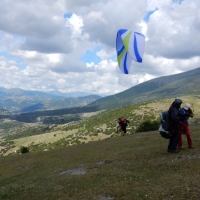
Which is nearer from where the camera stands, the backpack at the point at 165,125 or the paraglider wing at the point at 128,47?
the backpack at the point at 165,125

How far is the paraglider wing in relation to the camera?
2222 cm

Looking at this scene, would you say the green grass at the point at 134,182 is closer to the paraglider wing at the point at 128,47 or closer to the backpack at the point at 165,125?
the backpack at the point at 165,125

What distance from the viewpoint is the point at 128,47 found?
2236 centimetres

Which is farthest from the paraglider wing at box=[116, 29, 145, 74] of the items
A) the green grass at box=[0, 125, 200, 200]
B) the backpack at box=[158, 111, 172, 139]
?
the green grass at box=[0, 125, 200, 200]

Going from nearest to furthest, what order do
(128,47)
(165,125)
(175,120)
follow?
(175,120)
(165,125)
(128,47)

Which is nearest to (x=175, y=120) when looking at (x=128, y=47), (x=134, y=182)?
(x=134, y=182)

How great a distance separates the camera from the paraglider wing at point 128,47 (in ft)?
72.9

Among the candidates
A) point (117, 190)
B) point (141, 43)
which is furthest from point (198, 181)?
point (141, 43)

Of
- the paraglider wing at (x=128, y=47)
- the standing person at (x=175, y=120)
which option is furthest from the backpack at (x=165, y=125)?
the paraglider wing at (x=128, y=47)

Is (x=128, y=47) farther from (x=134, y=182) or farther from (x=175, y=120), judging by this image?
(x=134, y=182)

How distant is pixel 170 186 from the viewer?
10266mm

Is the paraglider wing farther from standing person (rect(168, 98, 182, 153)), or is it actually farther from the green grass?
the green grass

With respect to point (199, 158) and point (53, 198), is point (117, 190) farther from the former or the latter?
point (199, 158)

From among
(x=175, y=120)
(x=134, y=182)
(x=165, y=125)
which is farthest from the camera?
(x=165, y=125)
